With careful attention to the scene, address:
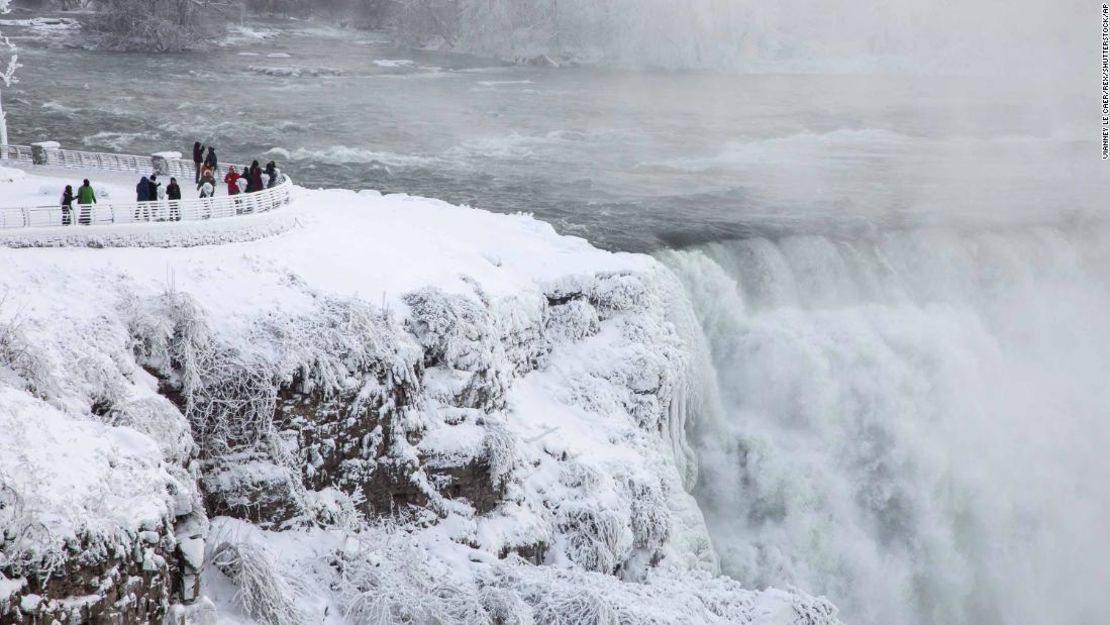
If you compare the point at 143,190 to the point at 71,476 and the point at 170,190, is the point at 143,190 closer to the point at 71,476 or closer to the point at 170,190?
the point at 170,190

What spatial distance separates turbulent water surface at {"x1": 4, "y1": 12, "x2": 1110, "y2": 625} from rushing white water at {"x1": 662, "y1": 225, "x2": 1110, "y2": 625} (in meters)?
0.07

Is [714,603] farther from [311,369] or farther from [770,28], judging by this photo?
[770,28]

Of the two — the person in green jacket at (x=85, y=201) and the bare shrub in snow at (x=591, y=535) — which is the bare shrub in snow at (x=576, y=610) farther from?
the person in green jacket at (x=85, y=201)

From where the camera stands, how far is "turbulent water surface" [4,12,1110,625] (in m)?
33.6

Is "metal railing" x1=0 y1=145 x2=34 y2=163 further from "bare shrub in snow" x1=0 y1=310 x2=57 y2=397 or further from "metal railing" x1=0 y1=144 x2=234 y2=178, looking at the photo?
"bare shrub in snow" x1=0 y1=310 x2=57 y2=397

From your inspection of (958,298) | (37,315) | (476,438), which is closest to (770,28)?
(958,298)

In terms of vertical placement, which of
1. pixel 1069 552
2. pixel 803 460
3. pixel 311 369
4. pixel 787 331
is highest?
pixel 311 369

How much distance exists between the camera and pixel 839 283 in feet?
128

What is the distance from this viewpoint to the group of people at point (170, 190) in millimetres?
23938

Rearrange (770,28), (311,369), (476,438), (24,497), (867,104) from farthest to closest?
(770,28) < (867,104) < (476,438) < (311,369) < (24,497)

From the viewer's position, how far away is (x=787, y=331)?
35562 mm

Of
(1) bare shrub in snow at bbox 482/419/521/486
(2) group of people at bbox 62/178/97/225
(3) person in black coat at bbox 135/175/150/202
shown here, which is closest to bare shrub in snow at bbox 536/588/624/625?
(1) bare shrub in snow at bbox 482/419/521/486

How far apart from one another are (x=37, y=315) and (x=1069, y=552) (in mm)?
30001

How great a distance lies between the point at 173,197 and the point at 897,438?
71.2ft
